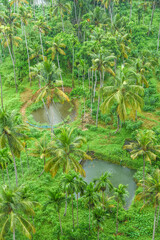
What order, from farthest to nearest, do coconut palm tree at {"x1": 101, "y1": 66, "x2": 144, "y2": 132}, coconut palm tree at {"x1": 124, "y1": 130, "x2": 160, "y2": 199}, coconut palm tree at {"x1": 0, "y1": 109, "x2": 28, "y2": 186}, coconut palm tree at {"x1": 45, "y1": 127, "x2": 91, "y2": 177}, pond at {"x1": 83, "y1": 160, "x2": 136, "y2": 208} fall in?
pond at {"x1": 83, "y1": 160, "x2": 136, "y2": 208} < coconut palm tree at {"x1": 101, "y1": 66, "x2": 144, "y2": 132} < coconut palm tree at {"x1": 124, "y1": 130, "x2": 160, "y2": 199} < coconut palm tree at {"x1": 45, "y1": 127, "x2": 91, "y2": 177} < coconut palm tree at {"x1": 0, "y1": 109, "x2": 28, "y2": 186}

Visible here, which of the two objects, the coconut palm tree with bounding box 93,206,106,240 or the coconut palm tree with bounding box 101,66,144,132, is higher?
the coconut palm tree with bounding box 101,66,144,132

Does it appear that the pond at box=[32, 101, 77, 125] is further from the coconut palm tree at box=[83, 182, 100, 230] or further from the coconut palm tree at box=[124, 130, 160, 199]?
the coconut palm tree at box=[83, 182, 100, 230]

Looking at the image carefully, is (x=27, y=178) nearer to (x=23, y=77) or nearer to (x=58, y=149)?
(x=58, y=149)

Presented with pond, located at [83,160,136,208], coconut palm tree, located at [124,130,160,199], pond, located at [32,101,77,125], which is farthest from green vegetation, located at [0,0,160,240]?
pond, located at [32,101,77,125]

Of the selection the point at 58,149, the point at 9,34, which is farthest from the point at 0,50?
the point at 58,149

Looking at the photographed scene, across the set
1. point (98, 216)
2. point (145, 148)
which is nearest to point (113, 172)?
point (145, 148)

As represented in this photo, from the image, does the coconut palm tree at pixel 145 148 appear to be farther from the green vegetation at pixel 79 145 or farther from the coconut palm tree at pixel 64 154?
the coconut palm tree at pixel 64 154

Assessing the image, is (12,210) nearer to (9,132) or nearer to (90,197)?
(9,132)
